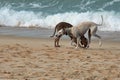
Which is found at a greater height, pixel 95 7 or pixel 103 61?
pixel 95 7

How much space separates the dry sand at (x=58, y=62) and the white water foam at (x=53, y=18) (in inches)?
241

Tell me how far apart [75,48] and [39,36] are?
11.2 ft

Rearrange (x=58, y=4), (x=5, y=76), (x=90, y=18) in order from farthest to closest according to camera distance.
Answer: (x=58, y=4), (x=90, y=18), (x=5, y=76)

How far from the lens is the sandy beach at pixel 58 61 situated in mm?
7422

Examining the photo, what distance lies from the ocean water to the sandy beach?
5304mm

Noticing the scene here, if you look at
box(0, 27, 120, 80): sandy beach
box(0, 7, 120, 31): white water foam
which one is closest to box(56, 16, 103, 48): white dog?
box(0, 27, 120, 80): sandy beach

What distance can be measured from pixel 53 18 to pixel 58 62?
11998 millimetres

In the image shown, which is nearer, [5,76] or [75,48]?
[5,76]

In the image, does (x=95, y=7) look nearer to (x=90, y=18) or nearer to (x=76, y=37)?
(x=90, y=18)

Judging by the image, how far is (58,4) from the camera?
2506 cm

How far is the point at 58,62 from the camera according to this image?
8.92 metres

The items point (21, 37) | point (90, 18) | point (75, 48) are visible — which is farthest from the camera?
point (90, 18)

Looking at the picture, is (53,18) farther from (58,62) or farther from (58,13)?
(58,62)

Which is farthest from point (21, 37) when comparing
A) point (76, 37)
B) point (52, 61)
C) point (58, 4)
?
point (58, 4)
